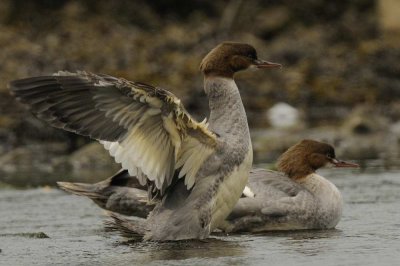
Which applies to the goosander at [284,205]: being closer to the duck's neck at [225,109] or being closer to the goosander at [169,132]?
the goosander at [169,132]

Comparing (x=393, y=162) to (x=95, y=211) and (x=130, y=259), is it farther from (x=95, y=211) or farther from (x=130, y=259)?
(x=130, y=259)

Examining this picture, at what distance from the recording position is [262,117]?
21.3m

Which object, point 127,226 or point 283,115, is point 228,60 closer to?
point 127,226

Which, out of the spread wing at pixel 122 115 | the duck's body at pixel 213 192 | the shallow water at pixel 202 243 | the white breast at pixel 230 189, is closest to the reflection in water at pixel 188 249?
the shallow water at pixel 202 243

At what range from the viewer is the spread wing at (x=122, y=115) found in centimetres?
784

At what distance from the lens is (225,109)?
862cm

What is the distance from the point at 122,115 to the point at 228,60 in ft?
4.13

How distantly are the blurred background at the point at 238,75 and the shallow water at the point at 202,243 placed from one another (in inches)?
126

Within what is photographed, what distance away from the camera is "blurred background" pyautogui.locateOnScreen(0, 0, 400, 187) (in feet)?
56.2

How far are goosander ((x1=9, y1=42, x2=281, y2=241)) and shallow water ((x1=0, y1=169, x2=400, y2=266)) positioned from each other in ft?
1.08

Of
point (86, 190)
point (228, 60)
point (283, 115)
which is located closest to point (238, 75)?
point (283, 115)

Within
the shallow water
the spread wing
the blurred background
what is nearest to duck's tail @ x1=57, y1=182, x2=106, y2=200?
the shallow water

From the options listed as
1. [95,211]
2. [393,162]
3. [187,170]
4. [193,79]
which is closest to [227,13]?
[193,79]

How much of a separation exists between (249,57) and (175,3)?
21610mm
